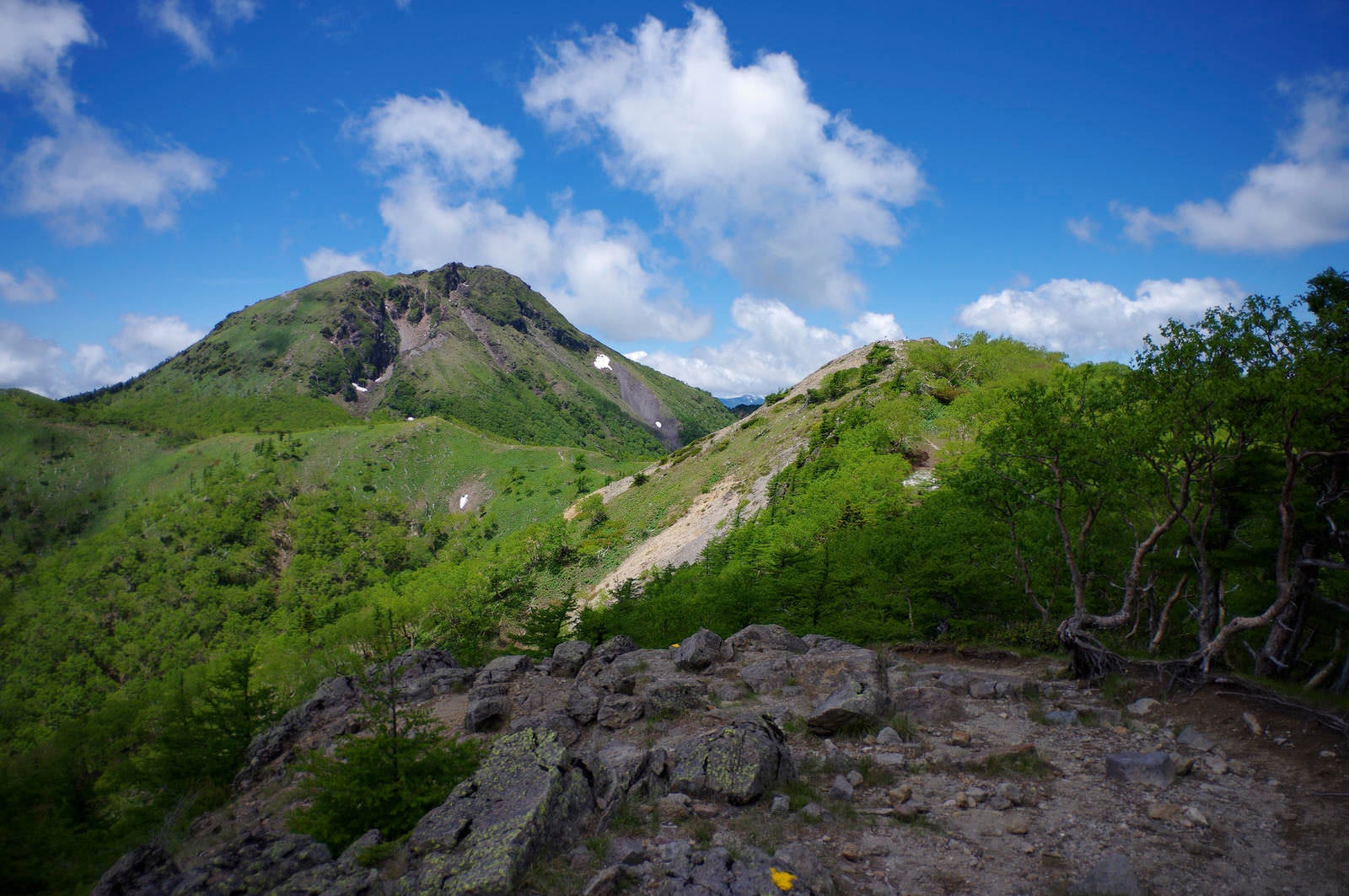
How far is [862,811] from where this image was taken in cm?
978

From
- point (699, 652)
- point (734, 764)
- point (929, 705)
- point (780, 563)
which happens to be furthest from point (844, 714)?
point (780, 563)

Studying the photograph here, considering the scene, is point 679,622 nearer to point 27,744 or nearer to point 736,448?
point 736,448

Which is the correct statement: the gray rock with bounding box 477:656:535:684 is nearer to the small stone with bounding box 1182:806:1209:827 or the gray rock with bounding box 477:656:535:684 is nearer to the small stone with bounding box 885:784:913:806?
the small stone with bounding box 885:784:913:806

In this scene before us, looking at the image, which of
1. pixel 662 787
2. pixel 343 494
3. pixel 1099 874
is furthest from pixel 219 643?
pixel 1099 874

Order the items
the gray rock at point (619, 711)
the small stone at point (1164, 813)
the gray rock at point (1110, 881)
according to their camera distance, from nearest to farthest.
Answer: the gray rock at point (1110, 881) → the small stone at point (1164, 813) → the gray rock at point (619, 711)

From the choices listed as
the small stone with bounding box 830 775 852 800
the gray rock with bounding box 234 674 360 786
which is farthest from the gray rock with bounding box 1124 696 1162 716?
the gray rock with bounding box 234 674 360 786

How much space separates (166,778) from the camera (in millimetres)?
22391

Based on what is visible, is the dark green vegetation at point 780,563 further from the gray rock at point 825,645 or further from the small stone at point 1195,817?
the small stone at point 1195,817

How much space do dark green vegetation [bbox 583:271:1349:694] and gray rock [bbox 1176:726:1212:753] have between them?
2141mm

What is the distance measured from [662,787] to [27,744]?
386 ft

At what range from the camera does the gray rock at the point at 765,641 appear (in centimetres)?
2070

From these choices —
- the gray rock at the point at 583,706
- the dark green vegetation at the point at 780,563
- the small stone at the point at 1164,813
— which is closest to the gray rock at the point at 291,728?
the dark green vegetation at the point at 780,563

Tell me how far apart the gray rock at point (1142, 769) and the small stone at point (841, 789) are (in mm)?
4632

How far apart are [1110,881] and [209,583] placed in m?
153
